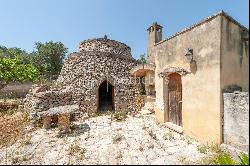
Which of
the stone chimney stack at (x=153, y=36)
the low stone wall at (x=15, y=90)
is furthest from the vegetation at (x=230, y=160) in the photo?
the low stone wall at (x=15, y=90)

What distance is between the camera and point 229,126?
5418 millimetres

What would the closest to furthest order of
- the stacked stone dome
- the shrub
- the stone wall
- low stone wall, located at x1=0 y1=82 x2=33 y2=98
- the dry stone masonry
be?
the shrub < the dry stone masonry < the stone wall < the stacked stone dome < low stone wall, located at x1=0 y1=82 x2=33 y2=98

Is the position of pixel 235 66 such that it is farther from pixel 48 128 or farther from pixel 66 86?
pixel 66 86

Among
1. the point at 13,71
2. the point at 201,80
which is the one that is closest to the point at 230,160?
the point at 201,80

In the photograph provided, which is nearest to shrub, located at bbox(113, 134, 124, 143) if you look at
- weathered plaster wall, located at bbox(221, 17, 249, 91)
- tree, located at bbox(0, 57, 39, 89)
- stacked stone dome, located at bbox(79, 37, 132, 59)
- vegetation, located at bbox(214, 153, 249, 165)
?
vegetation, located at bbox(214, 153, 249, 165)

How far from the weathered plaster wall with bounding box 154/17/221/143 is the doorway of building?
1.94ft

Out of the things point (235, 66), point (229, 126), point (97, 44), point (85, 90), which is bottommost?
point (229, 126)

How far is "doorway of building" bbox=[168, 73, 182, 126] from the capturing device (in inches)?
309

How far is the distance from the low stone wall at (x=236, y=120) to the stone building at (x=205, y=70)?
0.17 meters

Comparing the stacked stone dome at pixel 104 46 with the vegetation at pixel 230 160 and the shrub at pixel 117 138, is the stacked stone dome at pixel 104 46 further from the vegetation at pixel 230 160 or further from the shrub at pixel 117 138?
the vegetation at pixel 230 160

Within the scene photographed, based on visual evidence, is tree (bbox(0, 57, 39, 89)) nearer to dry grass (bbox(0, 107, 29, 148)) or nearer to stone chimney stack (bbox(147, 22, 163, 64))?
dry grass (bbox(0, 107, 29, 148))

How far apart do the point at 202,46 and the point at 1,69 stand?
1423 cm

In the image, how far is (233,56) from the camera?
5.91m

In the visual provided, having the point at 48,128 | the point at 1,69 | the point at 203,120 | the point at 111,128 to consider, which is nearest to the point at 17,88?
the point at 1,69
